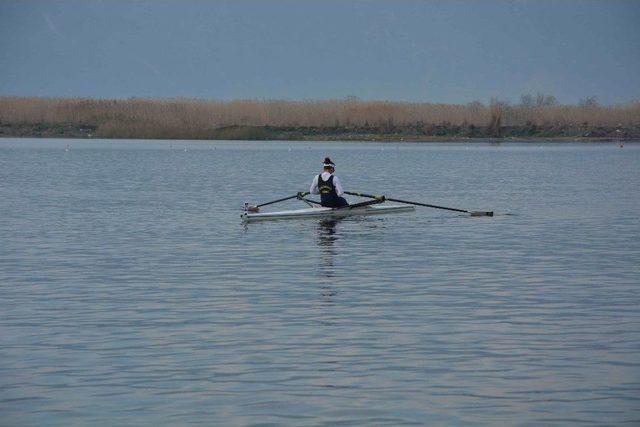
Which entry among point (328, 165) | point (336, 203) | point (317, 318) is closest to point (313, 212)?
point (336, 203)

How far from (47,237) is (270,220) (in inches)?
213

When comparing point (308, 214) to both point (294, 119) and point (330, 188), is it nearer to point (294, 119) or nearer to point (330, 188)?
point (330, 188)

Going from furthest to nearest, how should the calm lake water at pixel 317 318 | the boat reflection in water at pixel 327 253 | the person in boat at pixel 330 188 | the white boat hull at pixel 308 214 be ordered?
the white boat hull at pixel 308 214 < the person in boat at pixel 330 188 < the boat reflection in water at pixel 327 253 < the calm lake water at pixel 317 318

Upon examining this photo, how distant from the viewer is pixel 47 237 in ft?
89.4

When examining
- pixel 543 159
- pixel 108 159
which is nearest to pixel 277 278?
pixel 108 159

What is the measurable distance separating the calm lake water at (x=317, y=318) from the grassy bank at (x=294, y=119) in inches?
2686

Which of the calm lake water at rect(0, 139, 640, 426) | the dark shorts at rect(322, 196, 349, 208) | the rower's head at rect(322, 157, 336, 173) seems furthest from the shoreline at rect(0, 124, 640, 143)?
the rower's head at rect(322, 157, 336, 173)

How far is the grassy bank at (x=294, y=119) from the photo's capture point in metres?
105

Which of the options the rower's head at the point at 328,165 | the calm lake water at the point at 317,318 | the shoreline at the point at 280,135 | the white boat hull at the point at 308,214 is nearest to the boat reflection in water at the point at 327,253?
the calm lake water at the point at 317,318

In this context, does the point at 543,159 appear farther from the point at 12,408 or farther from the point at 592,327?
the point at 12,408

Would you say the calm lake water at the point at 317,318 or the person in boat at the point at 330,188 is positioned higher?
the person in boat at the point at 330,188

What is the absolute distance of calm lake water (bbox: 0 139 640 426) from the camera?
11.9 meters

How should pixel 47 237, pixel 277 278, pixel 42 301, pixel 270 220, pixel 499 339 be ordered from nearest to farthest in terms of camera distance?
pixel 499 339 < pixel 42 301 < pixel 277 278 < pixel 47 237 < pixel 270 220

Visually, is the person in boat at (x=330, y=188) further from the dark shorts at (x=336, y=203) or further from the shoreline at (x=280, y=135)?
the shoreline at (x=280, y=135)
